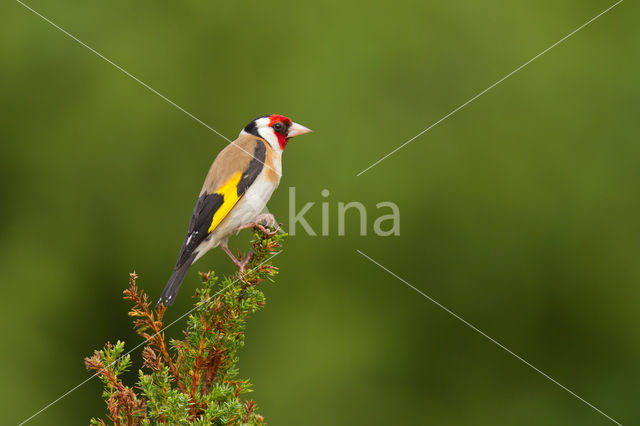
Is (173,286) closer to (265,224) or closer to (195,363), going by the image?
(195,363)

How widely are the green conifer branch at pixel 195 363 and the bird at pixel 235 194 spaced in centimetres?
37

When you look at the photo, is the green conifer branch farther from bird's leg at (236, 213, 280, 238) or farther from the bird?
the bird

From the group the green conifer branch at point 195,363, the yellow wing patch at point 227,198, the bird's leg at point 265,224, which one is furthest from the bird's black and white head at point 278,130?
the green conifer branch at point 195,363

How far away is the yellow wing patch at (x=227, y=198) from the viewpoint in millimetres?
3594

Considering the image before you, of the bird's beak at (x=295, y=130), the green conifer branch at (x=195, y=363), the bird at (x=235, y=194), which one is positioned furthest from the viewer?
the bird's beak at (x=295, y=130)

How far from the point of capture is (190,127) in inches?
264

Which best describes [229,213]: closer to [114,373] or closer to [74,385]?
[114,373]

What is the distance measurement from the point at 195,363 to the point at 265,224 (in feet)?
3.44

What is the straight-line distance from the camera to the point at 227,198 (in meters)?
3.70

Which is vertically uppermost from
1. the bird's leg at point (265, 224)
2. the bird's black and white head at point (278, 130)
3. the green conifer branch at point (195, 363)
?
the bird's black and white head at point (278, 130)

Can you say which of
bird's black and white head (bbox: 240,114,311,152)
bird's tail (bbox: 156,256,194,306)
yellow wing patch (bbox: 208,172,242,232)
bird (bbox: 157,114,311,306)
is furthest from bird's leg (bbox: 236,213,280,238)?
bird's black and white head (bbox: 240,114,311,152)

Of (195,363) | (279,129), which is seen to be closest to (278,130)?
(279,129)

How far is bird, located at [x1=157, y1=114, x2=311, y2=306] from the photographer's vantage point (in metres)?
3.50

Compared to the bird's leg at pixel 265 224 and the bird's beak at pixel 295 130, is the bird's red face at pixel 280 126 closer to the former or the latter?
the bird's beak at pixel 295 130
